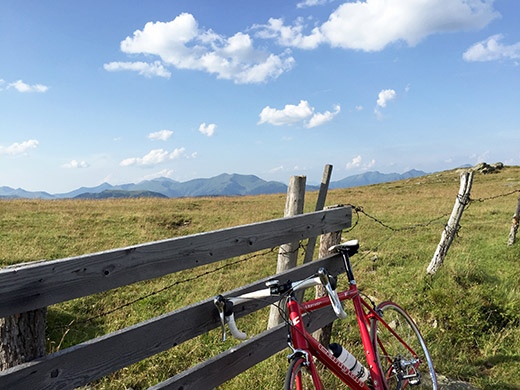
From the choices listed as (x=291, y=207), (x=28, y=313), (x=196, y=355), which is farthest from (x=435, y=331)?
(x=28, y=313)

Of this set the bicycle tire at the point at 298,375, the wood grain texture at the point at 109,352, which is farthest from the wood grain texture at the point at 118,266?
the bicycle tire at the point at 298,375

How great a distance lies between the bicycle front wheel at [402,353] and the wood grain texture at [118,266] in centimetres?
182

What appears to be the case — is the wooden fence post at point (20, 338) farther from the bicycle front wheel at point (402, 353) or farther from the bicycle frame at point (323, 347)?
the bicycle front wheel at point (402, 353)

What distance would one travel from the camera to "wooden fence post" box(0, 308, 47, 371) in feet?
7.14

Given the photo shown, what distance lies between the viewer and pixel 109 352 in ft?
8.07

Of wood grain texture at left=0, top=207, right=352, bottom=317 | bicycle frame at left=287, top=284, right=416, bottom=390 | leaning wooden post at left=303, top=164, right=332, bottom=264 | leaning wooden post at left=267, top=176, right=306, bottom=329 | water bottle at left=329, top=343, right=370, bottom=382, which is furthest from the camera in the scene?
leaning wooden post at left=303, top=164, right=332, bottom=264

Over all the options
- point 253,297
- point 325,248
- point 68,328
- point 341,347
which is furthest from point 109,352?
point 68,328

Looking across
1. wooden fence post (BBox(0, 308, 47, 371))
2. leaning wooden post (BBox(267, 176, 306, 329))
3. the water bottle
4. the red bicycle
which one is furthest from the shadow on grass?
the water bottle

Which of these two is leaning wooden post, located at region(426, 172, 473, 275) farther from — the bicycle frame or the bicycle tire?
the bicycle tire

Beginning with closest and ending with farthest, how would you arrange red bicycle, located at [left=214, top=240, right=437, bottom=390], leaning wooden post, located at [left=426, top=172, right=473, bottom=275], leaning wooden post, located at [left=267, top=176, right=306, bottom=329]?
red bicycle, located at [left=214, top=240, right=437, bottom=390] → leaning wooden post, located at [left=267, top=176, right=306, bottom=329] → leaning wooden post, located at [left=426, top=172, right=473, bottom=275]

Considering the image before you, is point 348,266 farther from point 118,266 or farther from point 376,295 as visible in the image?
point 376,295

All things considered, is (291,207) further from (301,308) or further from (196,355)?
(196,355)

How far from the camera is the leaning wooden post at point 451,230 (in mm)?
8078

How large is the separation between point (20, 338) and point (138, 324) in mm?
734
